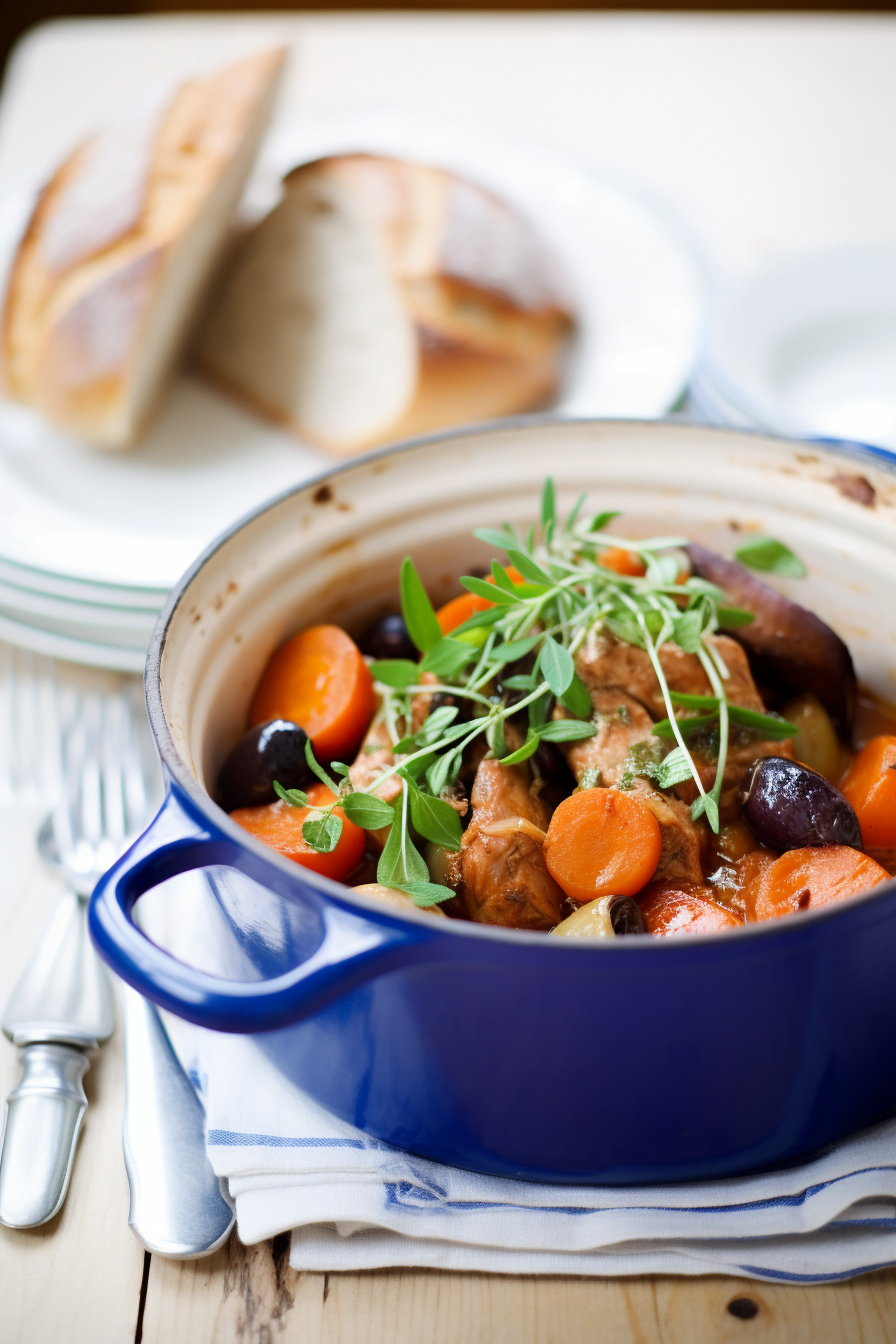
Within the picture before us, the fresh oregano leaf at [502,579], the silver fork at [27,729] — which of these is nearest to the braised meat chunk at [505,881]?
the fresh oregano leaf at [502,579]

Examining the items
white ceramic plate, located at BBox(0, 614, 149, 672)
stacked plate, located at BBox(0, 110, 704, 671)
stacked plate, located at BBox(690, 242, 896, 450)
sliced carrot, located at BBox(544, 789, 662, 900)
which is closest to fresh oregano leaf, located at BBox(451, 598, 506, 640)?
sliced carrot, located at BBox(544, 789, 662, 900)

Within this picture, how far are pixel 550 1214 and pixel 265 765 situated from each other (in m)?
0.48

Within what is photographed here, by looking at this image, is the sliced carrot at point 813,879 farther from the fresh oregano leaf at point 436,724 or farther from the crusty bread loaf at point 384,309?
the crusty bread loaf at point 384,309

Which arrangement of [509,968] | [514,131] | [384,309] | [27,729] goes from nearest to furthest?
1. [509,968]
2. [27,729]
3. [384,309]
4. [514,131]

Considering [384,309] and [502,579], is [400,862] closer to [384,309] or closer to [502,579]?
[502,579]

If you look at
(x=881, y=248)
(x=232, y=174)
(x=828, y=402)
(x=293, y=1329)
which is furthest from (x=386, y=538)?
(x=881, y=248)

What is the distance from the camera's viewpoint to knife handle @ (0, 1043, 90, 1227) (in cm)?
101

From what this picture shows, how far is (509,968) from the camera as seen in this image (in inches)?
30.5

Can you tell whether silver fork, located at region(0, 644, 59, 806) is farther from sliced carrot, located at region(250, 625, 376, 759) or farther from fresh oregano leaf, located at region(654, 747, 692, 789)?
fresh oregano leaf, located at region(654, 747, 692, 789)

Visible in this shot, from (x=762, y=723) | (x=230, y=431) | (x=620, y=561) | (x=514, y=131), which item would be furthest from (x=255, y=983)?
(x=514, y=131)

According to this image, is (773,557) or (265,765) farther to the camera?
(773,557)

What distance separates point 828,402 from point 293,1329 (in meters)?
1.53

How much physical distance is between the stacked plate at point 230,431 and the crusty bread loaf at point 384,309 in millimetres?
82

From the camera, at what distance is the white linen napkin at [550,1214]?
94 centimetres
